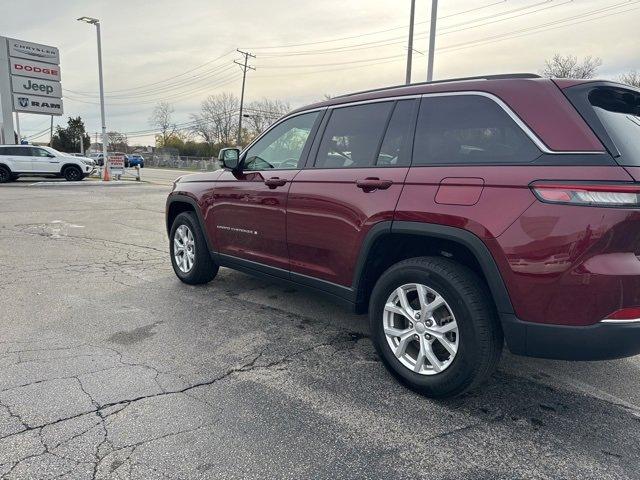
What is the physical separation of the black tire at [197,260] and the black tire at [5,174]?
65.8ft

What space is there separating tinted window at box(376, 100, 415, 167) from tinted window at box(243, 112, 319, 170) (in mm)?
874

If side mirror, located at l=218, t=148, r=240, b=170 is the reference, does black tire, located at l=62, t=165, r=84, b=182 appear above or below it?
below

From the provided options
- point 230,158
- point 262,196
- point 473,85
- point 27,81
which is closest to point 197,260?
point 230,158

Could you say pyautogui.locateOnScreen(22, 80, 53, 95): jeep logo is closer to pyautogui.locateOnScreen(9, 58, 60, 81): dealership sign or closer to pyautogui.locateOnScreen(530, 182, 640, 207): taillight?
pyautogui.locateOnScreen(9, 58, 60, 81): dealership sign

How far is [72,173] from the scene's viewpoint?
74.0 feet

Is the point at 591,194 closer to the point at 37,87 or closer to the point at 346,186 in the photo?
the point at 346,186

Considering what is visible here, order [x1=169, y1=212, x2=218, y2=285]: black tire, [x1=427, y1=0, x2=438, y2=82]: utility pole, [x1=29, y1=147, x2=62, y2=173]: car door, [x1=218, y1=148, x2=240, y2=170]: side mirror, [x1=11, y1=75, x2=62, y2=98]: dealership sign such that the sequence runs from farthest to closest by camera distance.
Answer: [x1=11, y1=75, x2=62, y2=98]: dealership sign
[x1=29, y1=147, x2=62, y2=173]: car door
[x1=427, y1=0, x2=438, y2=82]: utility pole
[x1=169, y1=212, x2=218, y2=285]: black tire
[x1=218, y1=148, x2=240, y2=170]: side mirror

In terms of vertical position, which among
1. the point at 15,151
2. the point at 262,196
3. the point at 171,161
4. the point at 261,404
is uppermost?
the point at 262,196

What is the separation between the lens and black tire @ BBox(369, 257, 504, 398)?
8.26 ft

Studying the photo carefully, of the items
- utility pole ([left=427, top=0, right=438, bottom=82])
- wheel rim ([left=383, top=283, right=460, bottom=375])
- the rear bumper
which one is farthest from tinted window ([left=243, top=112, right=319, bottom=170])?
Result: utility pole ([left=427, top=0, right=438, bottom=82])

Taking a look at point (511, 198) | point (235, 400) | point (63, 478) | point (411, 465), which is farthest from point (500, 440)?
point (63, 478)

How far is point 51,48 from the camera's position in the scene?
1024 inches

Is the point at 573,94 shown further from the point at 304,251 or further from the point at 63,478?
the point at 63,478

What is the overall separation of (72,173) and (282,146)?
72.5ft
